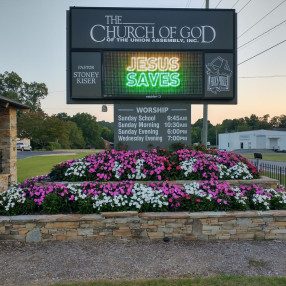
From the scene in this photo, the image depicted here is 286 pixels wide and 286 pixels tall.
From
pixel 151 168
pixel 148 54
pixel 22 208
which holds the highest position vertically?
pixel 148 54

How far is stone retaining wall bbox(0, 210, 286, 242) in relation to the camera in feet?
12.2

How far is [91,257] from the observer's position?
3244 mm

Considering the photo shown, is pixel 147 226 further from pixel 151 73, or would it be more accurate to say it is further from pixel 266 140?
pixel 266 140

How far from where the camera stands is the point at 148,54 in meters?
6.00

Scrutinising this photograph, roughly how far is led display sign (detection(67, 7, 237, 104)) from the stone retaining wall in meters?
3.23

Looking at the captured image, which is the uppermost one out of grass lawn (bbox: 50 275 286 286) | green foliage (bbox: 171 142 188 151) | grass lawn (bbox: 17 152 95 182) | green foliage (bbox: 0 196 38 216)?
green foliage (bbox: 171 142 188 151)

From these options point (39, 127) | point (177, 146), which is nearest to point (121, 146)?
point (177, 146)

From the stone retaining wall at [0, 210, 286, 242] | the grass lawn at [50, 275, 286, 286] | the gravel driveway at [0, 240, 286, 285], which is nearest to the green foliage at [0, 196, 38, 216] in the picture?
the stone retaining wall at [0, 210, 286, 242]

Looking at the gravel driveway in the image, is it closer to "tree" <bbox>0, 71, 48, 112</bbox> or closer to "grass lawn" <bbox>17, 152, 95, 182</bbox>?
"grass lawn" <bbox>17, 152, 95, 182</bbox>

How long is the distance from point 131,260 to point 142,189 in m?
1.46

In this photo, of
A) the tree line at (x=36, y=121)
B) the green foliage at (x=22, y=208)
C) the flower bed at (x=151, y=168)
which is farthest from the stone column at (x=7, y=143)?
the tree line at (x=36, y=121)

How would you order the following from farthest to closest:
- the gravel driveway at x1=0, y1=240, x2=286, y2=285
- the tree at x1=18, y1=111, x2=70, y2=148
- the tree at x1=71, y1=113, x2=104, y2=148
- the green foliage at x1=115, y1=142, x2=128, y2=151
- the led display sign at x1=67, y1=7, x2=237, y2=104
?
the tree at x1=71, y1=113, x2=104, y2=148 → the tree at x1=18, y1=111, x2=70, y2=148 → the green foliage at x1=115, y1=142, x2=128, y2=151 → the led display sign at x1=67, y1=7, x2=237, y2=104 → the gravel driveway at x1=0, y1=240, x2=286, y2=285

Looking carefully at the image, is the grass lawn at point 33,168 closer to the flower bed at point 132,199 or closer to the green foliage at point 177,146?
the flower bed at point 132,199

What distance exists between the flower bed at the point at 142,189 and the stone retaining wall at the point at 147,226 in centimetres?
25
